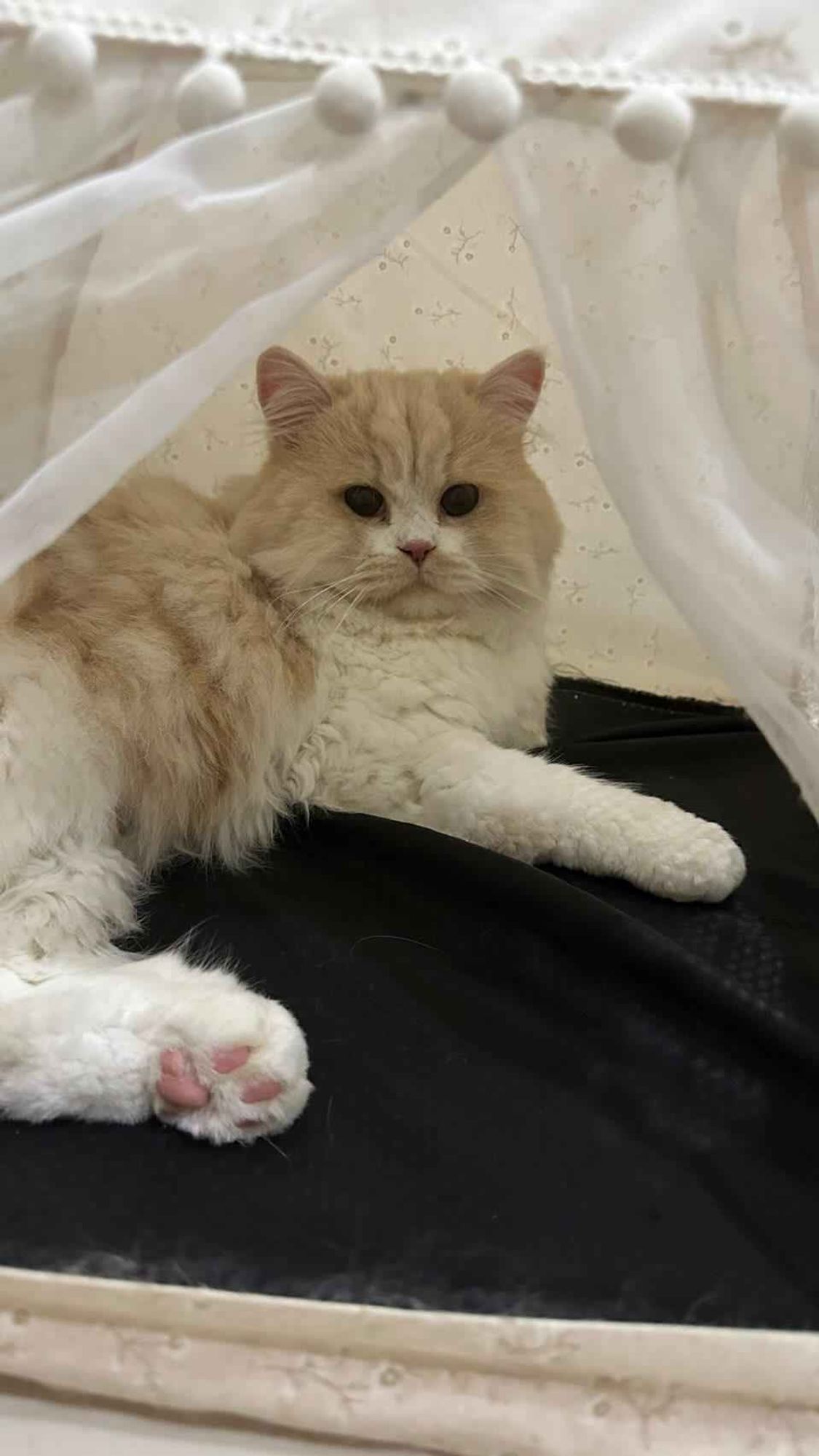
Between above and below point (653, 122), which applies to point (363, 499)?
below

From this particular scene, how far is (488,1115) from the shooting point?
95 cm

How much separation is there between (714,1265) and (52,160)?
103 cm

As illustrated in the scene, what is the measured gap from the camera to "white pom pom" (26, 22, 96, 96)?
700 mm

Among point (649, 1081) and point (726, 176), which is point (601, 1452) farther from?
point (726, 176)

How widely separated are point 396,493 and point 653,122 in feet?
2.24

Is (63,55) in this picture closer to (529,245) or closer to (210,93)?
(210,93)

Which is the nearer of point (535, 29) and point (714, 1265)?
point (535, 29)

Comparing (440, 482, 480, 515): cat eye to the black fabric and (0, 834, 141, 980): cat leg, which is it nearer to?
the black fabric

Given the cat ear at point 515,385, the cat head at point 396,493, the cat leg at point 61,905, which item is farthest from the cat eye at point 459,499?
the cat leg at point 61,905

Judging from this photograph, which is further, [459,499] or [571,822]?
[459,499]

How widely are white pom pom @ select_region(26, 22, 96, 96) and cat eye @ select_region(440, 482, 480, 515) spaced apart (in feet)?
2.37

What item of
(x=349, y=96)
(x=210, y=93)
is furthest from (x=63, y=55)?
(x=349, y=96)

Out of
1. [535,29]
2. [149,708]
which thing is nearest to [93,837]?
[149,708]

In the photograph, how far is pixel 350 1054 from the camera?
102cm
